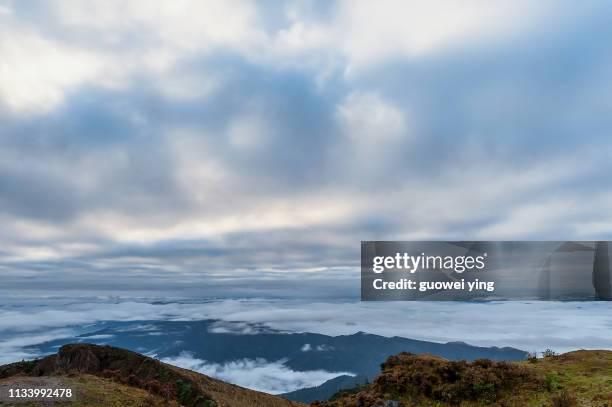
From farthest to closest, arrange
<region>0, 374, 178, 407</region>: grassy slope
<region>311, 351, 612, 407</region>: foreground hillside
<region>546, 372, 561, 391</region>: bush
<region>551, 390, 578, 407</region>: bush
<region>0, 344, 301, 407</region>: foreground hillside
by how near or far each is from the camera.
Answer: <region>0, 344, 301, 407</region>: foreground hillside, <region>0, 374, 178, 407</region>: grassy slope, <region>546, 372, 561, 391</region>: bush, <region>311, 351, 612, 407</region>: foreground hillside, <region>551, 390, 578, 407</region>: bush

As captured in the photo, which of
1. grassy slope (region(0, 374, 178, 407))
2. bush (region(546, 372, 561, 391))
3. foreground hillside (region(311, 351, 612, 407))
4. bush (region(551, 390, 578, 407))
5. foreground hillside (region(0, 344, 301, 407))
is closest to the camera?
bush (region(551, 390, 578, 407))

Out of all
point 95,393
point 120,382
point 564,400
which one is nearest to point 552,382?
point 564,400

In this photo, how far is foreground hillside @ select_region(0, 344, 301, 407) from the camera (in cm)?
4019

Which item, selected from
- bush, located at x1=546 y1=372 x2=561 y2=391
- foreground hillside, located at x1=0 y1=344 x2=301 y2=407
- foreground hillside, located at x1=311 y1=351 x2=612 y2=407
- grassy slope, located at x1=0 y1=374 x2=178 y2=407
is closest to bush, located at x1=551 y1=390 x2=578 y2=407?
foreground hillside, located at x1=311 y1=351 x2=612 y2=407

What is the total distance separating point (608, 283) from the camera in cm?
3909

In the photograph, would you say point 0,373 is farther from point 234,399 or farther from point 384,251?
point 384,251

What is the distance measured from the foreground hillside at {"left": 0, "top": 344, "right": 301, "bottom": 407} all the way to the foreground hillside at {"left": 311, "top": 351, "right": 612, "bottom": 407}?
19.5 meters

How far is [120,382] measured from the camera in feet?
160

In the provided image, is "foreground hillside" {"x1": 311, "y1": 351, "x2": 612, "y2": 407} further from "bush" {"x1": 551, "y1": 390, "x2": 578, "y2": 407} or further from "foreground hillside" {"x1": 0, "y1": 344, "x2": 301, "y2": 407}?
"foreground hillside" {"x1": 0, "y1": 344, "x2": 301, "y2": 407}

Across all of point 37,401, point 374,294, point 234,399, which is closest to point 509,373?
point 374,294

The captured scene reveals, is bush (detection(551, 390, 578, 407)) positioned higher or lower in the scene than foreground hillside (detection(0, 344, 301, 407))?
higher

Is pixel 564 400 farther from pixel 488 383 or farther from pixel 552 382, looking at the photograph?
pixel 488 383

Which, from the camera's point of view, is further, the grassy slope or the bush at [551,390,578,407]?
the grassy slope

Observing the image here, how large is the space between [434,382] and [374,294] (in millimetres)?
8215
